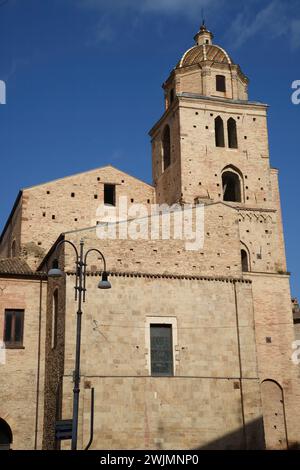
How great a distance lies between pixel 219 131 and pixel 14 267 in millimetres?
12144

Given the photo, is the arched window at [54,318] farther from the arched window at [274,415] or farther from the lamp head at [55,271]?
the arched window at [274,415]

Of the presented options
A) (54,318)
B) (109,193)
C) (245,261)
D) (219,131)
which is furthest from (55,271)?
(219,131)

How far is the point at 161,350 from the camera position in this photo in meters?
23.4

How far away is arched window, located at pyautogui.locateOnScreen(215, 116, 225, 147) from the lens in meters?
32.2

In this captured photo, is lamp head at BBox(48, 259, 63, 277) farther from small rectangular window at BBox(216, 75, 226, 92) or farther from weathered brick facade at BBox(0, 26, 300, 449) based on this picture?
small rectangular window at BBox(216, 75, 226, 92)

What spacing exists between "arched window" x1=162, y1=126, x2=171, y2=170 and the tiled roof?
9091mm

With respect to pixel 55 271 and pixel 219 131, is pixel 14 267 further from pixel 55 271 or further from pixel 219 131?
pixel 219 131

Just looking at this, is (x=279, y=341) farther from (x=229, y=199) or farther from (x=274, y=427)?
(x=229, y=199)

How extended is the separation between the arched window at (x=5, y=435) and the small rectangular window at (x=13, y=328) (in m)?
2.61

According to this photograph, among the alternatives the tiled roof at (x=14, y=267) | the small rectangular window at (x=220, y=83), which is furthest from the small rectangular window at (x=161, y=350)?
the small rectangular window at (x=220, y=83)

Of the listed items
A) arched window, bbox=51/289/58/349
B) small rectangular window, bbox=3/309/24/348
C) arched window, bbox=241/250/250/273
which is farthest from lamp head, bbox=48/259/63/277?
arched window, bbox=241/250/250/273

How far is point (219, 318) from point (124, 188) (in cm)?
1037
